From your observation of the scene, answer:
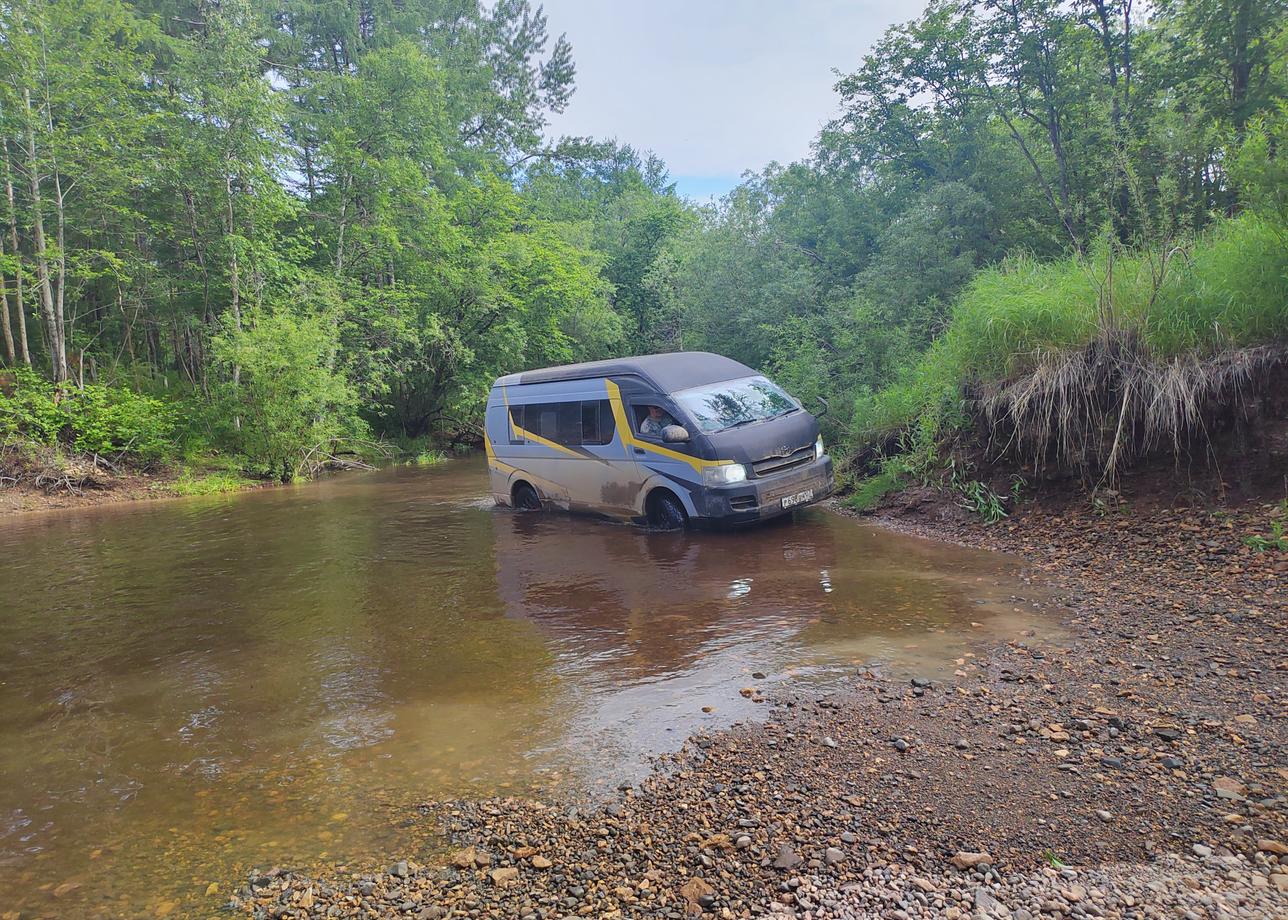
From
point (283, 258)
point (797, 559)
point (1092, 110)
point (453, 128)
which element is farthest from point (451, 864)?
point (453, 128)

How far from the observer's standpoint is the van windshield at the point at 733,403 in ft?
33.0

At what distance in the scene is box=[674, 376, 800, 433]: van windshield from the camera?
396 inches

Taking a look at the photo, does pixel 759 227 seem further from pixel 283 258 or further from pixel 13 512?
pixel 13 512

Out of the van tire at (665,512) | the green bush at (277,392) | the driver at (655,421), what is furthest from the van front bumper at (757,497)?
the green bush at (277,392)

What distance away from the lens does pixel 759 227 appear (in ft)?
64.7

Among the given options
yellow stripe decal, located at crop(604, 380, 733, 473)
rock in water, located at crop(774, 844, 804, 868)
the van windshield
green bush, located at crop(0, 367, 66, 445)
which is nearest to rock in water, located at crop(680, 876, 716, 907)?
rock in water, located at crop(774, 844, 804, 868)

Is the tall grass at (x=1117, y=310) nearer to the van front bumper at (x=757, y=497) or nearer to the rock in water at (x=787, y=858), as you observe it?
the van front bumper at (x=757, y=497)

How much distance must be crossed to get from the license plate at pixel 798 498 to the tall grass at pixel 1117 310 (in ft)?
6.79

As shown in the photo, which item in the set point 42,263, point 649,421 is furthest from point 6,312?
point 649,421

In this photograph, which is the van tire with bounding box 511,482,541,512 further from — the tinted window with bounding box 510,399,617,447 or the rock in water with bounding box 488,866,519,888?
the rock in water with bounding box 488,866,519,888

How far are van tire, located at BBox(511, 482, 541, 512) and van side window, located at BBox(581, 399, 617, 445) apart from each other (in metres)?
2.18

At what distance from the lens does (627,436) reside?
10.7m

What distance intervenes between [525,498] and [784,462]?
536cm

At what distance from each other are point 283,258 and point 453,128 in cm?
1260
